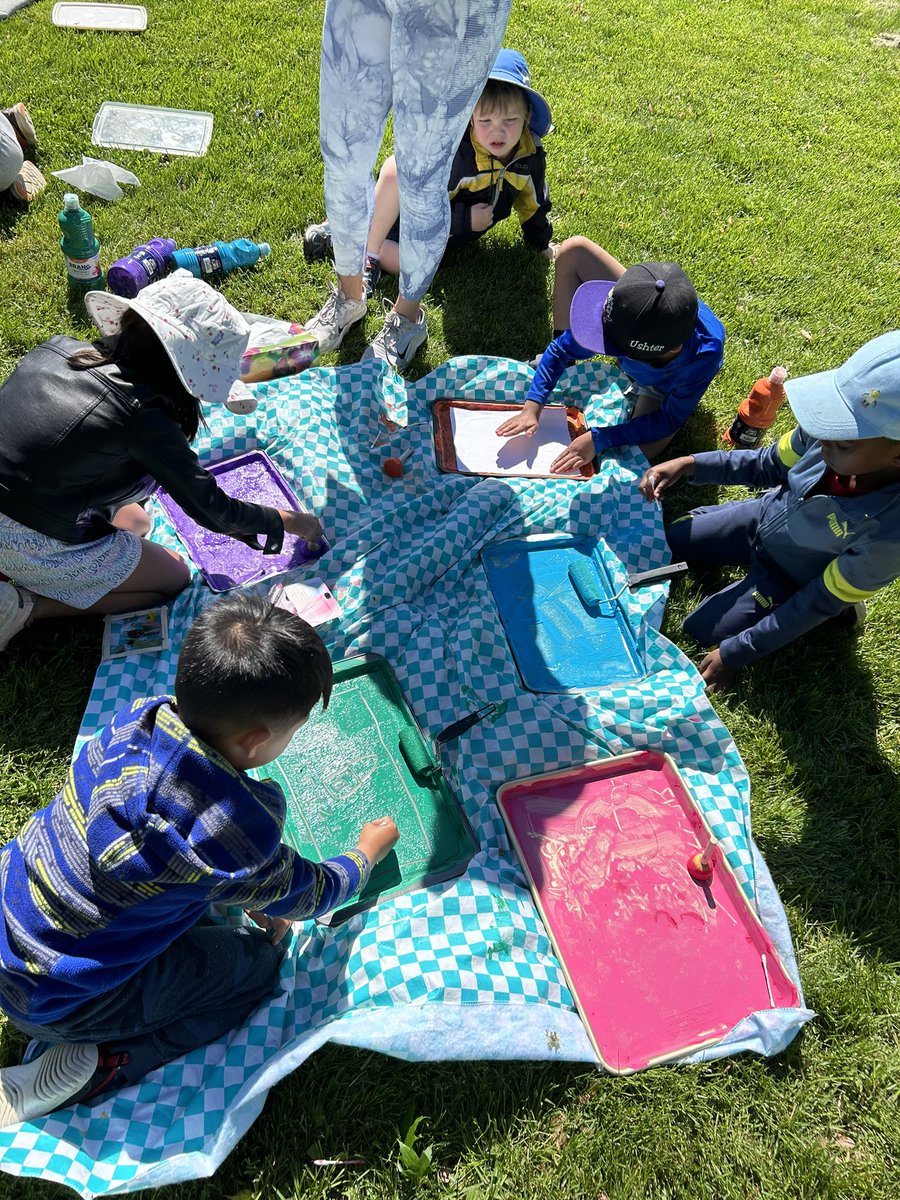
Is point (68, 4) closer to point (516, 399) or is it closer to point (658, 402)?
point (516, 399)

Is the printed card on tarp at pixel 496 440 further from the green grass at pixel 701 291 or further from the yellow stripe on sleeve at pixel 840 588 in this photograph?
the yellow stripe on sleeve at pixel 840 588

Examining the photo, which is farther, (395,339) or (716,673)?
(395,339)

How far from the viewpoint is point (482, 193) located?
3900 millimetres

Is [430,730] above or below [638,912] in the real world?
above

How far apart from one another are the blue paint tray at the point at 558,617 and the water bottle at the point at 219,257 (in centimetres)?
193

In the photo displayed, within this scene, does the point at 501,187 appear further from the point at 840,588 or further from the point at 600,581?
the point at 840,588

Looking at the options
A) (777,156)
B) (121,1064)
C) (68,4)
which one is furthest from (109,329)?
(777,156)

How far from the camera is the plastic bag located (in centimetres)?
394

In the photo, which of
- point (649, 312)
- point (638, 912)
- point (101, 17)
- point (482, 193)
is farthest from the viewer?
point (101, 17)

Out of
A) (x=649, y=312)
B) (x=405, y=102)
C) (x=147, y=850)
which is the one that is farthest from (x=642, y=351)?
(x=147, y=850)

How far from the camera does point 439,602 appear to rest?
2.89m

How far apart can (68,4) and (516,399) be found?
388cm

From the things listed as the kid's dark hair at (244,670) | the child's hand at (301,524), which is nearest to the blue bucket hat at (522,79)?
the child's hand at (301,524)

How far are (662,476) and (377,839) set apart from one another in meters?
1.77
